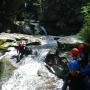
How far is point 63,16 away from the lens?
54188mm

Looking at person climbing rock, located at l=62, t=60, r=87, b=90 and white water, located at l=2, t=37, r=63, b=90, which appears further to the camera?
white water, located at l=2, t=37, r=63, b=90

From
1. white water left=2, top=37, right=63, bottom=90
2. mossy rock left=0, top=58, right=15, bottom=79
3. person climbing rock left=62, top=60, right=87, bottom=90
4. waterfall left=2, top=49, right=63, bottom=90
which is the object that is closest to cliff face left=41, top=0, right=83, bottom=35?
white water left=2, top=37, right=63, bottom=90

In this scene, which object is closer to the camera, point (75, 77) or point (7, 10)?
point (75, 77)

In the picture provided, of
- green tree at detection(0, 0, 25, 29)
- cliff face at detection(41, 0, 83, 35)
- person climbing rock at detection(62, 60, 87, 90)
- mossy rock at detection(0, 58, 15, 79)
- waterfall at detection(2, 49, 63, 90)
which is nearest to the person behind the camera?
person climbing rock at detection(62, 60, 87, 90)

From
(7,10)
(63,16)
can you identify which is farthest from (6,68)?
(63,16)

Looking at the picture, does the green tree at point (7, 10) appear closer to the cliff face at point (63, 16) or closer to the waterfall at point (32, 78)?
the cliff face at point (63, 16)

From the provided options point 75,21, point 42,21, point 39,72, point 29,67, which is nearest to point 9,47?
point 29,67

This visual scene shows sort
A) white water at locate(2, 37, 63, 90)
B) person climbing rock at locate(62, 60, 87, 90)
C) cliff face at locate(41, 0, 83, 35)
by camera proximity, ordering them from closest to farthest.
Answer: person climbing rock at locate(62, 60, 87, 90) < white water at locate(2, 37, 63, 90) < cliff face at locate(41, 0, 83, 35)

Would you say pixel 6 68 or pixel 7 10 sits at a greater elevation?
pixel 6 68

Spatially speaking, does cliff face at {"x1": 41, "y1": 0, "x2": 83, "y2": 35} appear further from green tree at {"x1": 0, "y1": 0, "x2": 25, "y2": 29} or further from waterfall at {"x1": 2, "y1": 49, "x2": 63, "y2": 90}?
waterfall at {"x1": 2, "y1": 49, "x2": 63, "y2": 90}

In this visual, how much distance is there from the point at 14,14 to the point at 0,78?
23587 millimetres

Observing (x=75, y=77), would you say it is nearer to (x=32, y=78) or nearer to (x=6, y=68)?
(x=32, y=78)

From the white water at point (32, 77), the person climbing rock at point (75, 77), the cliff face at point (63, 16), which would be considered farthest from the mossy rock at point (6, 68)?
the cliff face at point (63, 16)

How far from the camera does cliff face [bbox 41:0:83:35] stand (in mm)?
51263
